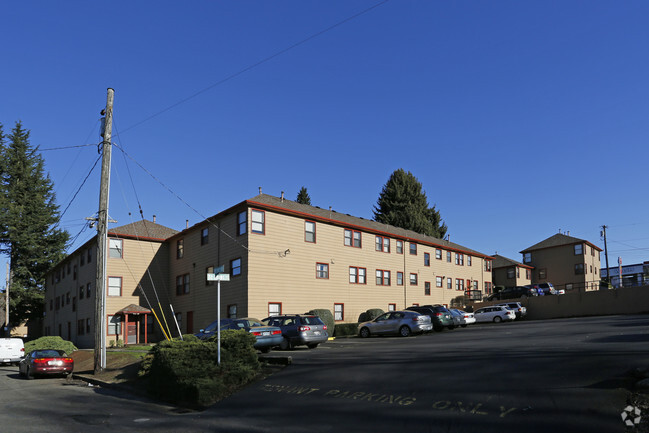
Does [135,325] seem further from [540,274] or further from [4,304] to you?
[540,274]

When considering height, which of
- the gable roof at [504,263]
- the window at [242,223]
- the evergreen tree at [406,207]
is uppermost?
the evergreen tree at [406,207]

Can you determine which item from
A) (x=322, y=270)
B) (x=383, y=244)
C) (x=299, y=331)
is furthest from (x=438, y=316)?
(x=299, y=331)

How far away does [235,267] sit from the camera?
108 feet

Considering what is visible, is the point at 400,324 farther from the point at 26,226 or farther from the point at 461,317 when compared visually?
the point at 26,226

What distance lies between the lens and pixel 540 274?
69312 mm

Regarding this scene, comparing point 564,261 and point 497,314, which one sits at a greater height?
point 564,261

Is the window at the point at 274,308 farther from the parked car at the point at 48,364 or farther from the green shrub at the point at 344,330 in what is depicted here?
the parked car at the point at 48,364

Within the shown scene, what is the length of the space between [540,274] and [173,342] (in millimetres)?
63668

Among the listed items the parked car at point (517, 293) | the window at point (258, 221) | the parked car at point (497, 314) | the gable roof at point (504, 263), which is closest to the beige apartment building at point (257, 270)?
the window at point (258, 221)

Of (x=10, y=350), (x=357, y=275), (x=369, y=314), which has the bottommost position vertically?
(x=10, y=350)

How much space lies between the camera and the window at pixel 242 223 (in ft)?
106

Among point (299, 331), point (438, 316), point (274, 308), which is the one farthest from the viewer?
point (274, 308)

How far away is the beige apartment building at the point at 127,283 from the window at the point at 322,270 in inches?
540

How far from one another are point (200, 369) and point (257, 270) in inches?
705
